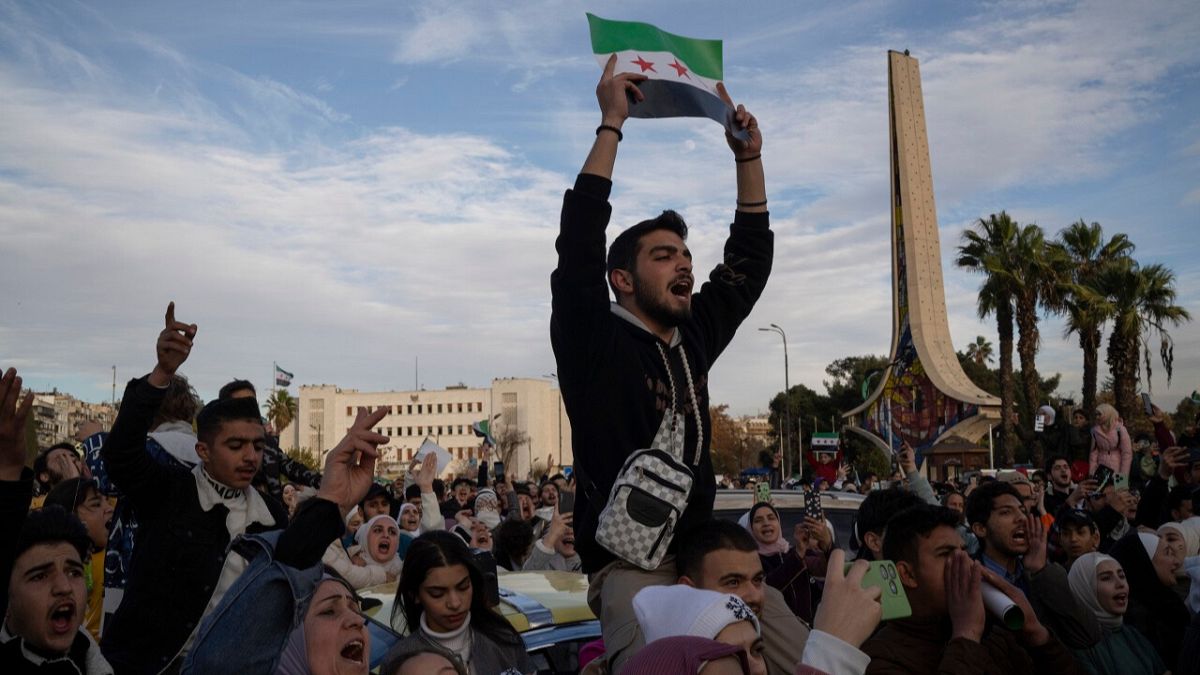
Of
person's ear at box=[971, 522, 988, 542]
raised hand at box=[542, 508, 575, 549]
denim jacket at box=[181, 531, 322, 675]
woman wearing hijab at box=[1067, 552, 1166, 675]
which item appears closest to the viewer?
denim jacket at box=[181, 531, 322, 675]

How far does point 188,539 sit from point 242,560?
0.74ft

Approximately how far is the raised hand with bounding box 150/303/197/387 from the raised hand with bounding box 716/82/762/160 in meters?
2.17

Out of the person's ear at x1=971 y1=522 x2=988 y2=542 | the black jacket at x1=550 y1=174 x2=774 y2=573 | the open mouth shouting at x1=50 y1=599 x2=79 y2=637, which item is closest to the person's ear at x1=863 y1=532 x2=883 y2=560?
the person's ear at x1=971 y1=522 x2=988 y2=542

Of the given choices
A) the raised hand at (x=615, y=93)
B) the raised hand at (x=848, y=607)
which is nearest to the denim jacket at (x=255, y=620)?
the raised hand at (x=848, y=607)

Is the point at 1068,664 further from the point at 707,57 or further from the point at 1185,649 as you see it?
the point at 707,57

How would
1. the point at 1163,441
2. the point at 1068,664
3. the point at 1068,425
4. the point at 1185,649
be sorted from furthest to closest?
the point at 1068,425 < the point at 1163,441 < the point at 1185,649 < the point at 1068,664

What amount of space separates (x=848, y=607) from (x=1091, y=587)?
136 inches

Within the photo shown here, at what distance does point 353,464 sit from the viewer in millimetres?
3498

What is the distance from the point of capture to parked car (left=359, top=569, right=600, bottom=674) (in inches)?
200

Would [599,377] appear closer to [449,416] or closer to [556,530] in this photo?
[556,530]

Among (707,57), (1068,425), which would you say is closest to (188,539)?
(707,57)

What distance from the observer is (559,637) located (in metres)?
5.17

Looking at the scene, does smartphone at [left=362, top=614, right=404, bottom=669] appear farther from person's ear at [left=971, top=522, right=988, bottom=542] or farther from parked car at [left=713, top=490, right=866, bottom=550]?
parked car at [left=713, top=490, right=866, bottom=550]

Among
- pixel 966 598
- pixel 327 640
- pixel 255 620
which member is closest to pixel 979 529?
pixel 966 598
